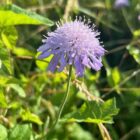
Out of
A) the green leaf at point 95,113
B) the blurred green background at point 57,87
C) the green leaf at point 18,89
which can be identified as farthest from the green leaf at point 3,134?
the green leaf at point 18,89

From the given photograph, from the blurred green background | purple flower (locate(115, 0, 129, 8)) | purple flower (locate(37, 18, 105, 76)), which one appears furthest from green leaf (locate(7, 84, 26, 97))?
purple flower (locate(115, 0, 129, 8))

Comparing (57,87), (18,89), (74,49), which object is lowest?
(57,87)

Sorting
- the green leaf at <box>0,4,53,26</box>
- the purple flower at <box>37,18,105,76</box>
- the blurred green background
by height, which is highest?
the green leaf at <box>0,4,53,26</box>

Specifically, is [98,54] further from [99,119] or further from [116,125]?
[116,125]

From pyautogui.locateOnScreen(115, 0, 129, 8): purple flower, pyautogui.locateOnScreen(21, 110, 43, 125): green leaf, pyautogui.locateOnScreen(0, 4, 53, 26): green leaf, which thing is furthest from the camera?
pyautogui.locateOnScreen(115, 0, 129, 8): purple flower

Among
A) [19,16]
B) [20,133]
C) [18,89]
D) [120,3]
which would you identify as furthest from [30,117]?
[120,3]

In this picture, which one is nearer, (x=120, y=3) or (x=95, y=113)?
(x=95, y=113)

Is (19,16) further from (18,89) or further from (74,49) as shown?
(18,89)

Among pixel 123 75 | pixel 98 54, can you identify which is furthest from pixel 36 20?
pixel 123 75

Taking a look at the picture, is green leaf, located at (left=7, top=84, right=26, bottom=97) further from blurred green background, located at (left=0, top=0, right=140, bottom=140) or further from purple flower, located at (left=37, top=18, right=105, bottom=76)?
purple flower, located at (left=37, top=18, right=105, bottom=76)
